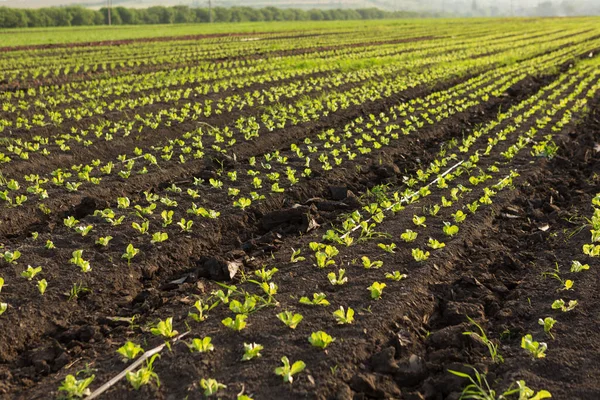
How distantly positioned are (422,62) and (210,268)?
19.5 m

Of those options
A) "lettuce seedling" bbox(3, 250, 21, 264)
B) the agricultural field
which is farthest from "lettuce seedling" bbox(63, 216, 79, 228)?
"lettuce seedling" bbox(3, 250, 21, 264)

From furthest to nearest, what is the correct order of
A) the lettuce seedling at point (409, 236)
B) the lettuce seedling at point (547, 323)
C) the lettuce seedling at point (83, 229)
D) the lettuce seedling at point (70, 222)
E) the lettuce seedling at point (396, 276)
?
the lettuce seedling at point (70, 222), the lettuce seedling at point (83, 229), the lettuce seedling at point (409, 236), the lettuce seedling at point (396, 276), the lettuce seedling at point (547, 323)

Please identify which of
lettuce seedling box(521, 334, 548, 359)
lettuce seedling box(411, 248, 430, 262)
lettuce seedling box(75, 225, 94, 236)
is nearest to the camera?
lettuce seedling box(521, 334, 548, 359)

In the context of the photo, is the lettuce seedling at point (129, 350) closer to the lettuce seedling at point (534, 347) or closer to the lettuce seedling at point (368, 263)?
the lettuce seedling at point (368, 263)

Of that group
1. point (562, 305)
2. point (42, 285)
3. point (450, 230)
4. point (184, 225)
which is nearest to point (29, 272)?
point (42, 285)

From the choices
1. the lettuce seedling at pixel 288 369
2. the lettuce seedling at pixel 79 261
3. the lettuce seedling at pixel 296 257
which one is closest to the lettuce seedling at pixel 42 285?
the lettuce seedling at pixel 79 261

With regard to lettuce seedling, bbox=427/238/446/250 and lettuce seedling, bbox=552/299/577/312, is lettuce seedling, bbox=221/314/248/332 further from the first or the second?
lettuce seedling, bbox=552/299/577/312

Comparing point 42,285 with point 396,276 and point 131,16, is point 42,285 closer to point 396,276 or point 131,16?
point 396,276

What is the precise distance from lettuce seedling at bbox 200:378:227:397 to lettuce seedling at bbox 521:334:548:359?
213cm

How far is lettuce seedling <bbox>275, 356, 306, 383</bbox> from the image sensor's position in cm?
382

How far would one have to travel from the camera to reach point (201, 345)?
162 inches

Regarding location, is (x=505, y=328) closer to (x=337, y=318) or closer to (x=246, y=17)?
(x=337, y=318)

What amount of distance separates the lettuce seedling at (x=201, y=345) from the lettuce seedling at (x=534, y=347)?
2.23m

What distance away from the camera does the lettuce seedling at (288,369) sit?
12.5 ft
